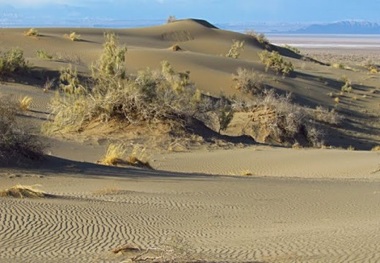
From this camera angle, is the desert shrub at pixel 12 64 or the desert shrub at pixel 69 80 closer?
the desert shrub at pixel 69 80

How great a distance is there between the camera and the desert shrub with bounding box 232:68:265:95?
138ft

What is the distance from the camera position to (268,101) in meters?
31.7

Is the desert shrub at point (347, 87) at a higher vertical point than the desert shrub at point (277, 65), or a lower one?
lower

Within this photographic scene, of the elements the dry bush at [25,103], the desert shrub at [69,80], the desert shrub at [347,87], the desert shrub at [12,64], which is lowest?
the desert shrub at [347,87]

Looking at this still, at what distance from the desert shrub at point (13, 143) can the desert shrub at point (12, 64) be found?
16.9 m

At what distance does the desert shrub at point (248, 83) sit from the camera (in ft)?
138

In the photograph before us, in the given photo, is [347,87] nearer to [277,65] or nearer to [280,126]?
[277,65]

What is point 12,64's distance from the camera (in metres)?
34.3

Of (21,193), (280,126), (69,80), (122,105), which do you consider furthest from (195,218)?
(69,80)

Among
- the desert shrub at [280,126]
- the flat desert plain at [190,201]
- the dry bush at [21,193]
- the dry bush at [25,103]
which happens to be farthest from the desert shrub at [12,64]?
the dry bush at [21,193]

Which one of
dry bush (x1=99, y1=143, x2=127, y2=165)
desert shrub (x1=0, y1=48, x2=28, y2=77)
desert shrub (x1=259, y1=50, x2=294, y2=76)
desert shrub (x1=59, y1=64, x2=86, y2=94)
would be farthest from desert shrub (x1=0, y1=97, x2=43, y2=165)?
desert shrub (x1=259, y1=50, x2=294, y2=76)

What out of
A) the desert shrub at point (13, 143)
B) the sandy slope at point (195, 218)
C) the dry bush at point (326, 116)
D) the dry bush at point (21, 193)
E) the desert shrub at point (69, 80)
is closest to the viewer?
the sandy slope at point (195, 218)

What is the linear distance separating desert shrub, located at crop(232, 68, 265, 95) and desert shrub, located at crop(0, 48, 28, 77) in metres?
12.6

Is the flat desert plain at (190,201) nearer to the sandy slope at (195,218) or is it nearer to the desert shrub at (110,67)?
the sandy slope at (195,218)
